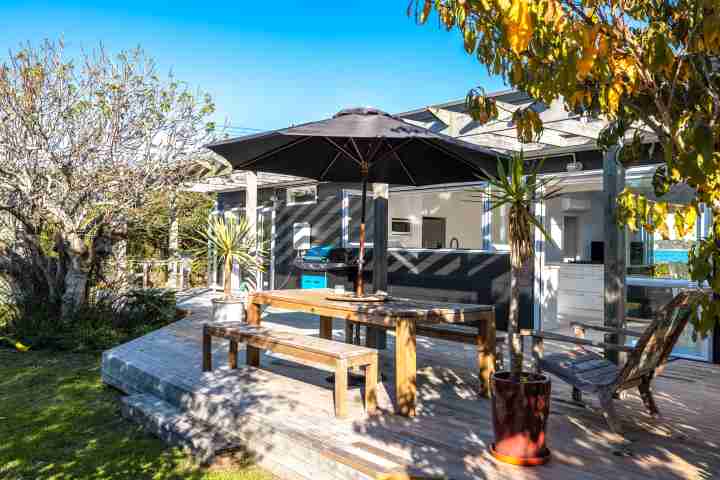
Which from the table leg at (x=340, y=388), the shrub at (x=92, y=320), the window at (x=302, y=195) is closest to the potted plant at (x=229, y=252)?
the shrub at (x=92, y=320)

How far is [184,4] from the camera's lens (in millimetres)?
13258

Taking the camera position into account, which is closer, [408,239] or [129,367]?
[129,367]

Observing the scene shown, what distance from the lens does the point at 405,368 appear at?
12.3ft

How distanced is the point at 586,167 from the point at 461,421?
457cm

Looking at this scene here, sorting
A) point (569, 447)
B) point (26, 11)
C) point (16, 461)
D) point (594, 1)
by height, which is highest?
point (26, 11)

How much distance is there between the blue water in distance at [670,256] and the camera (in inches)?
246

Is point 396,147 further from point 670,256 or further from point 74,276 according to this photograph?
point 74,276

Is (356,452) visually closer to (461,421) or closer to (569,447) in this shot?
(461,421)

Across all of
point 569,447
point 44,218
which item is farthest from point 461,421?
point 44,218

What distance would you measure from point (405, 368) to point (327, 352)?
1.64 feet

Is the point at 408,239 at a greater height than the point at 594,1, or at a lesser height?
lesser

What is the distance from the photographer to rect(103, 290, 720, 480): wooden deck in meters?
2.88

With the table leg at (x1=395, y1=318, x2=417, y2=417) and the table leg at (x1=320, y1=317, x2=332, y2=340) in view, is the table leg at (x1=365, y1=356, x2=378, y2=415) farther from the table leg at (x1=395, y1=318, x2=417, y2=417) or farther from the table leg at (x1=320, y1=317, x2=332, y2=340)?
the table leg at (x1=320, y1=317, x2=332, y2=340)

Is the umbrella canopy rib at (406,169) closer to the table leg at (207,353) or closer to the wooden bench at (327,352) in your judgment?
the wooden bench at (327,352)
